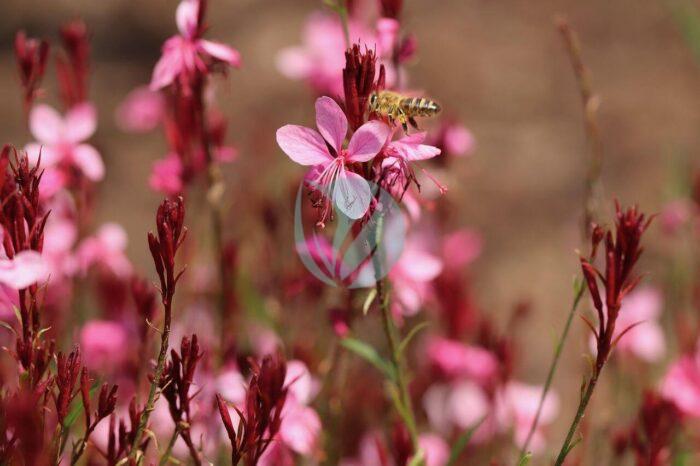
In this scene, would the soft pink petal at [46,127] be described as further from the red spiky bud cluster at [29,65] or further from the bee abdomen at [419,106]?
the bee abdomen at [419,106]

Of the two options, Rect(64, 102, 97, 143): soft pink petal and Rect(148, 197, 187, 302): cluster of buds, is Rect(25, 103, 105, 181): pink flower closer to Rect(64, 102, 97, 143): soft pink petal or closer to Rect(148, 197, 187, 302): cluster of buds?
Rect(64, 102, 97, 143): soft pink petal

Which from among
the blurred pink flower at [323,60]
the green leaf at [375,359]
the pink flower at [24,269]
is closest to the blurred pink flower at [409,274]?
the green leaf at [375,359]

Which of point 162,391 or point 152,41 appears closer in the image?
point 162,391

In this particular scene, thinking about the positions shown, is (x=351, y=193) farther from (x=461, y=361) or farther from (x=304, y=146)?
(x=461, y=361)

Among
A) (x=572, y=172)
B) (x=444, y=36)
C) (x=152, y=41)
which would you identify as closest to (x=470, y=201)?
(x=572, y=172)

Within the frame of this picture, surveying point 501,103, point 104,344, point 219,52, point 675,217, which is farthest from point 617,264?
point 501,103

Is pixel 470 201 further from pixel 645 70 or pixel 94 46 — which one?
pixel 94 46

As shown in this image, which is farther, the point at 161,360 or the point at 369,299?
the point at 369,299
